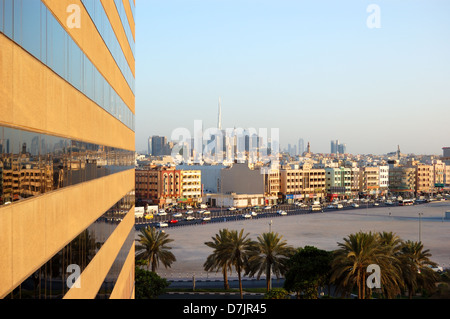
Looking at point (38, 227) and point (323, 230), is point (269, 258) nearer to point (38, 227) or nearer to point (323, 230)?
point (38, 227)

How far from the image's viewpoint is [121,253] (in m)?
22.3

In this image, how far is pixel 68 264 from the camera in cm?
1130

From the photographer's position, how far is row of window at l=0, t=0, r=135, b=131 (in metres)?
7.83

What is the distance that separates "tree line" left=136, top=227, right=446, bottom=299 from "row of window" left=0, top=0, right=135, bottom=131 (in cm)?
2396

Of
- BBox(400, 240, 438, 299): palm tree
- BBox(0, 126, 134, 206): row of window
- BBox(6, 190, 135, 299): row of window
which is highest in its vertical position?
BBox(0, 126, 134, 206): row of window

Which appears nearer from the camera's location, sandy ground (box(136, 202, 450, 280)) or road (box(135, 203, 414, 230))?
sandy ground (box(136, 202, 450, 280))

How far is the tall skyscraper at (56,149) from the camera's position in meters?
7.70

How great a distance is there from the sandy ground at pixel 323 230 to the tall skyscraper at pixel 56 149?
144 feet

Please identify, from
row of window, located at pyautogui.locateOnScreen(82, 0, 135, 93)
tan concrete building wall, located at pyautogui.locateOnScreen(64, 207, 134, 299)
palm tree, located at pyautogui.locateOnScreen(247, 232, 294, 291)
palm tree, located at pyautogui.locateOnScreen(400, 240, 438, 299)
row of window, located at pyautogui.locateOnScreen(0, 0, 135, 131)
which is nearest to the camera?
row of window, located at pyautogui.locateOnScreen(0, 0, 135, 131)

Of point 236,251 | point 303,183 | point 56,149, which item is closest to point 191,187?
point 303,183

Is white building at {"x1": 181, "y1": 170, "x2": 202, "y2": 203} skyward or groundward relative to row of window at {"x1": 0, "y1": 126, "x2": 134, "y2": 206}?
groundward

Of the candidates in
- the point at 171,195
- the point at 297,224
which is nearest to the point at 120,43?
the point at 297,224


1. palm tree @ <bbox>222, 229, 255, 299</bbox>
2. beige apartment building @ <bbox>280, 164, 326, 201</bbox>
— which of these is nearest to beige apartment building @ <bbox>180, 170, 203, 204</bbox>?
beige apartment building @ <bbox>280, 164, 326, 201</bbox>

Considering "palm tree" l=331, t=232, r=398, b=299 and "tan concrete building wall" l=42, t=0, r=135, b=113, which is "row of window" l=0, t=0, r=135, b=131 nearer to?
"tan concrete building wall" l=42, t=0, r=135, b=113
